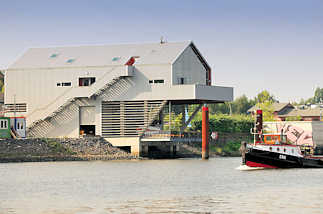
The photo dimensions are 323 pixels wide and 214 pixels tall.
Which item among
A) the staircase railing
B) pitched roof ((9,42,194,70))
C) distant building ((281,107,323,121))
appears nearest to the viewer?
the staircase railing

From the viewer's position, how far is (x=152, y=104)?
9662 cm

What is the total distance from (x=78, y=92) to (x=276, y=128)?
41.0 metres

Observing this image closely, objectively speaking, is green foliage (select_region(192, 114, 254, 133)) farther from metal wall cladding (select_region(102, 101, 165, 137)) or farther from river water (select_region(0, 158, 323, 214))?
river water (select_region(0, 158, 323, 214))

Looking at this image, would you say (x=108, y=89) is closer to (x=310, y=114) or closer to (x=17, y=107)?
(x=17, y=107)

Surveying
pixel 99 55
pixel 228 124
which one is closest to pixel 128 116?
pixel 99 55

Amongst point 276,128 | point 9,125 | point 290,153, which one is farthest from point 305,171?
point 276,128

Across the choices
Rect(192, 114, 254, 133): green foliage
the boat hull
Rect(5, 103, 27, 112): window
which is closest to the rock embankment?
Rect(5, 103, 27, 112): window

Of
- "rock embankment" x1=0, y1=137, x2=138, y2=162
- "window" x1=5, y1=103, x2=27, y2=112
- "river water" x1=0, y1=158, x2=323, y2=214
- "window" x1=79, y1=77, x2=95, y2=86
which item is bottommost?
"river water" x1=0, y1=158, x2=323, y2=214

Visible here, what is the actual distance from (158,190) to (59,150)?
1694 inches

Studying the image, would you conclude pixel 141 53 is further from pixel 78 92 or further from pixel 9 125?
pixel 9 125

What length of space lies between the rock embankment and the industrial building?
2512mm

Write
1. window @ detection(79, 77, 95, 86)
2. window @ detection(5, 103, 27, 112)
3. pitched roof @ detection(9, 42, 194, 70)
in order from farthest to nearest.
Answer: window @ detection(5, 103, 27, 112) → window @ detection(79, 77, 95, 86) → pitched roof @ detection(9, 42, 194, 70)

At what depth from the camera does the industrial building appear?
96.2 m

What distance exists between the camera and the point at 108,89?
97.9 meters
